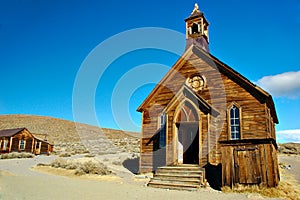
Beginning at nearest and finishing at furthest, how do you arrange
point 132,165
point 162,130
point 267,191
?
point 267,191 < point 162,130 < point 132,165

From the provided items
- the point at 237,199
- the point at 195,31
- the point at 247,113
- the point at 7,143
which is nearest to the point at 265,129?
the point at 247,113

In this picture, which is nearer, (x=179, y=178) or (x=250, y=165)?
(x=250, y=165)

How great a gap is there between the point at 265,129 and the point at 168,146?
503 cm

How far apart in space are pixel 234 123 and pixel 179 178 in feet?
14.8

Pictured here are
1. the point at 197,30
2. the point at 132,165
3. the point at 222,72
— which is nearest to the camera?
the point at 222,72

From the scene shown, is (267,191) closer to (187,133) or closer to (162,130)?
(187,133)

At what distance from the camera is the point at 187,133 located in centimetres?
1673

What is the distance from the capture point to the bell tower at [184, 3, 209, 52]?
1812 cm

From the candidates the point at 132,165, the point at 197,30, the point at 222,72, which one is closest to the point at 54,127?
the point at 132,165

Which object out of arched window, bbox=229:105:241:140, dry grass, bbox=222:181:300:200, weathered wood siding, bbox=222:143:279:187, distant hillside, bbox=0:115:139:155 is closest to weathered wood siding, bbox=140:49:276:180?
arched window, bbox=229:105:241:140

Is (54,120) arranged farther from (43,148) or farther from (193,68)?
(193,68)

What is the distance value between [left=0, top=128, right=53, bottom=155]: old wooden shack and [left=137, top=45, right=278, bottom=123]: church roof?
2562 centimetres

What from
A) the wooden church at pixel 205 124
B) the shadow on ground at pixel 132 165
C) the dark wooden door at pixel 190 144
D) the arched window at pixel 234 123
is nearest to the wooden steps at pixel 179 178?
the wooden church at pixel 205 124

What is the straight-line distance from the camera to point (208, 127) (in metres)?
14.1
